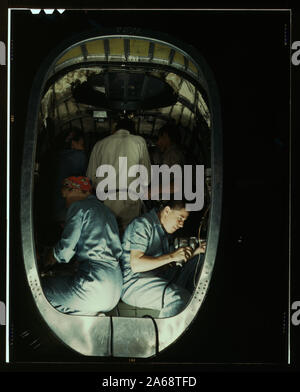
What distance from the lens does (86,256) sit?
2939mm

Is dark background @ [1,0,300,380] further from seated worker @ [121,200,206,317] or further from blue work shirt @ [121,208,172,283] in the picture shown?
blue work shirt @ [121,208,172,283]

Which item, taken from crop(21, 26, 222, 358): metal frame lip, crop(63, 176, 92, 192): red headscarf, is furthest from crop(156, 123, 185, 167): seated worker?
crop(63, 176, 92, 192): red headscarf

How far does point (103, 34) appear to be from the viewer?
2916 mm

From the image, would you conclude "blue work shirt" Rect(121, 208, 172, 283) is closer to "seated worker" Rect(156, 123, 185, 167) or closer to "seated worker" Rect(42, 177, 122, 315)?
"seated worker" Rect(42, 177, 122, 315)

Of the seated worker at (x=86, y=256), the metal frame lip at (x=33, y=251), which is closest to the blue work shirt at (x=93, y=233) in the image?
the seated worker at (x=86, y=256)

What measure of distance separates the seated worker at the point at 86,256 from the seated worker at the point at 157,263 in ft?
0.21

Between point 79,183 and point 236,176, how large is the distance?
80 centimetres

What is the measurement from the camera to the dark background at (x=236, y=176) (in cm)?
292

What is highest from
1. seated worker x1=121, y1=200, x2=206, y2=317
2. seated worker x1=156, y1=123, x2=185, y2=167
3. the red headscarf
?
seated worker x1=156, y1=123, x2=185, y2=167

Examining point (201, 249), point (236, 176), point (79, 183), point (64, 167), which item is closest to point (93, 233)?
point (79, 183)

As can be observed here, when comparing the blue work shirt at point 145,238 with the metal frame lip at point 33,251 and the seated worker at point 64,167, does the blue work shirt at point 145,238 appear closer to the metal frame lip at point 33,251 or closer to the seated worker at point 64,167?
the metal frame lip at point 33,251

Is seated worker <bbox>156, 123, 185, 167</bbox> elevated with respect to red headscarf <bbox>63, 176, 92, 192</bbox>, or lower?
elevated

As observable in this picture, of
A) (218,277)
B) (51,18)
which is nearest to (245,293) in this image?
(218,277)

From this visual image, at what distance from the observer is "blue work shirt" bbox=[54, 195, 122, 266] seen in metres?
2.94
